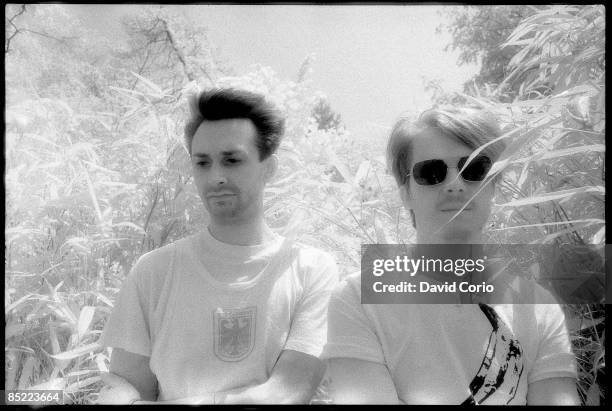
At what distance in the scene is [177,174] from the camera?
4.51 ft

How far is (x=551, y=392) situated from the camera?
3.28 feet

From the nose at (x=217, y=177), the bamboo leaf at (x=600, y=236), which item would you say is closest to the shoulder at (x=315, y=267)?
the nose at (x=217, y=177)

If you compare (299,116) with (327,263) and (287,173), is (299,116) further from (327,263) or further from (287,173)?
(327,263)

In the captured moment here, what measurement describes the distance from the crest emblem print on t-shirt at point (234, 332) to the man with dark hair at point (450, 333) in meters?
0.17

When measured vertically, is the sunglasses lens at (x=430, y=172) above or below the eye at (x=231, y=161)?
below

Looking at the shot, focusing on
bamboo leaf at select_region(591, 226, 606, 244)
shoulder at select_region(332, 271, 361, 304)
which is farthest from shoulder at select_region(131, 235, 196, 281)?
bamboo leaf at select_region(591, 226, 606, 244)

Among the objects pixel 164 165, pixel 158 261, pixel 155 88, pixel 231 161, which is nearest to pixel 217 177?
pixel 231 161

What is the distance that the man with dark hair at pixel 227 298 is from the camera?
1.07 metres

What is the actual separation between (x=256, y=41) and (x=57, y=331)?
0.83 metres

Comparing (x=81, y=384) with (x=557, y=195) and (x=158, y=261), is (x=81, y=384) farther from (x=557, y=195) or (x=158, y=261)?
(x=557, y=195)

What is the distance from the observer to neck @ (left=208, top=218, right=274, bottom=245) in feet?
3.75

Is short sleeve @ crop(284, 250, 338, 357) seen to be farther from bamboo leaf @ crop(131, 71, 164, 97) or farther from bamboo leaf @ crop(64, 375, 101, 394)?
bamboo leaf @ crop(131, 71, 164, 97)

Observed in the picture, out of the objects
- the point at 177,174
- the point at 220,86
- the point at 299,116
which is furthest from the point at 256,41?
the point at 177,174

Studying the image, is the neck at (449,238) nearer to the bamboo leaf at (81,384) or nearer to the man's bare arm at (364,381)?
the man's bare arm at (364,381)
